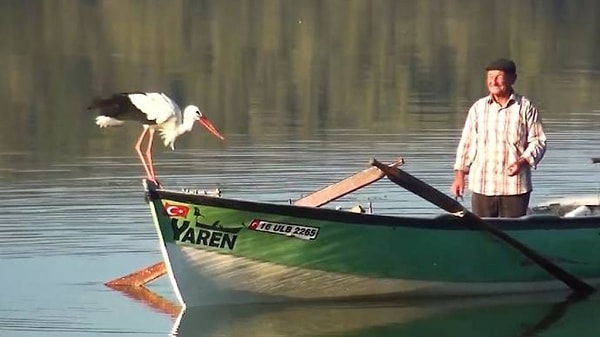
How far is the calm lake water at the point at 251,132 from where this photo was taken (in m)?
14.1

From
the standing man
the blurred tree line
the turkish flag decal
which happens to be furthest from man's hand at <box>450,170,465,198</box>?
the blurred tree line

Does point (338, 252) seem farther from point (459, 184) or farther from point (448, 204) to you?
point (459, 184)

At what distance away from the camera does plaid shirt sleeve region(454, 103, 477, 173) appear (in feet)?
47.3

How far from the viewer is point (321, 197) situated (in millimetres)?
14297

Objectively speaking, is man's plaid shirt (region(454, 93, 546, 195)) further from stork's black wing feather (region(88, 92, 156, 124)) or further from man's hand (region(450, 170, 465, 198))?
stork's black wing feather (region(88, 92, 156, 124))

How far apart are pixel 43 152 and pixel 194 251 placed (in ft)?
35.5

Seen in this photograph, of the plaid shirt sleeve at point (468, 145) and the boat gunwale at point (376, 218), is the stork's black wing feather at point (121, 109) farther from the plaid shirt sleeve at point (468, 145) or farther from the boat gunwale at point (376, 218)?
the plaid shirt sleeve at point (468, 145)

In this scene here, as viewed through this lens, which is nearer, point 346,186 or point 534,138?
point 346,186

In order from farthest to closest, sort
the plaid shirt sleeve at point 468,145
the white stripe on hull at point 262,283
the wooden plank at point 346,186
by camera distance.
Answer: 1. the plaid shirt sleeve at point 468,145
2. the wooden plank at point 346,186
3. the white stripe on hull at point 262,283

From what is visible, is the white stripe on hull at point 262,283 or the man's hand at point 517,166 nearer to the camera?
the white stripe on hull at point 262,283

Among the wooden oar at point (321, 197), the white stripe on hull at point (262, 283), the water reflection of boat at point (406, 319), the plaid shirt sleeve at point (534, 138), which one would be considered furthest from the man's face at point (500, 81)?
the water reflection of boat at point (406, 319)

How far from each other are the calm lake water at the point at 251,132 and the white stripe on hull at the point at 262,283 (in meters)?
0.12

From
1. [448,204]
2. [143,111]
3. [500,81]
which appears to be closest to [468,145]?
[500,81]

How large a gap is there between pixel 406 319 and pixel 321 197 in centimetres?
116
